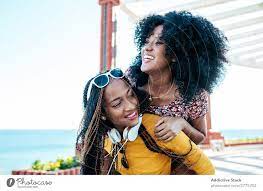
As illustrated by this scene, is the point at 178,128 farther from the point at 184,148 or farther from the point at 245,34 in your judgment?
the point at 245,34

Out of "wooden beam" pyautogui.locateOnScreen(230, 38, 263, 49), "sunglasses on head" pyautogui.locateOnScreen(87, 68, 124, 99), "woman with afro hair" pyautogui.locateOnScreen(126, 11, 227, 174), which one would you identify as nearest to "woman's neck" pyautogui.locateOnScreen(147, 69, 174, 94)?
"woman with afro hair" pyautogui.locateOnScreen(126, 11, 227, 174)

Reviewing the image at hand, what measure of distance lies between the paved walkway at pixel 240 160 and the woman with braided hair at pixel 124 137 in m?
0.05

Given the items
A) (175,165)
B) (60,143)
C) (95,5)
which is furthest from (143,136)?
(95,5)

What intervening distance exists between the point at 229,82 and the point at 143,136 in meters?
0.35

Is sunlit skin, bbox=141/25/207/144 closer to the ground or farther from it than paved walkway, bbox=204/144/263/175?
farther from it

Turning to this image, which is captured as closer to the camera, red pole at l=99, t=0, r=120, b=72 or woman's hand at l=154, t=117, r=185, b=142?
woman's hand at l=154, t=117, r=185, b=142

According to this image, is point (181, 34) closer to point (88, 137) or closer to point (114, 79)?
point (114, 79)

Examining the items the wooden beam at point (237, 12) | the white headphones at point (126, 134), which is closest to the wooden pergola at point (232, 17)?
the wooden beam at point (237, 12)

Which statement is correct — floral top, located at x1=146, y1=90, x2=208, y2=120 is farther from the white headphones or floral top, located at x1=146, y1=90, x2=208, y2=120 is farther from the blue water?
the blue water

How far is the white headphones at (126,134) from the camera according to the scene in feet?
4.16

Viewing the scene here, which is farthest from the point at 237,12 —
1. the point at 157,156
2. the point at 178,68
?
the point at 157,156

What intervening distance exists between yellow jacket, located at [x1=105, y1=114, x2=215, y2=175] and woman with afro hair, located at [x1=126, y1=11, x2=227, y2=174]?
0.8 inches

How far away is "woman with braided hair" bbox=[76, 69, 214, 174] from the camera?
4.09 ft

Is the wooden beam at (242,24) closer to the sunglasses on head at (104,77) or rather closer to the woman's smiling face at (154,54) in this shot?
the woman's smiling face at (154,54)
